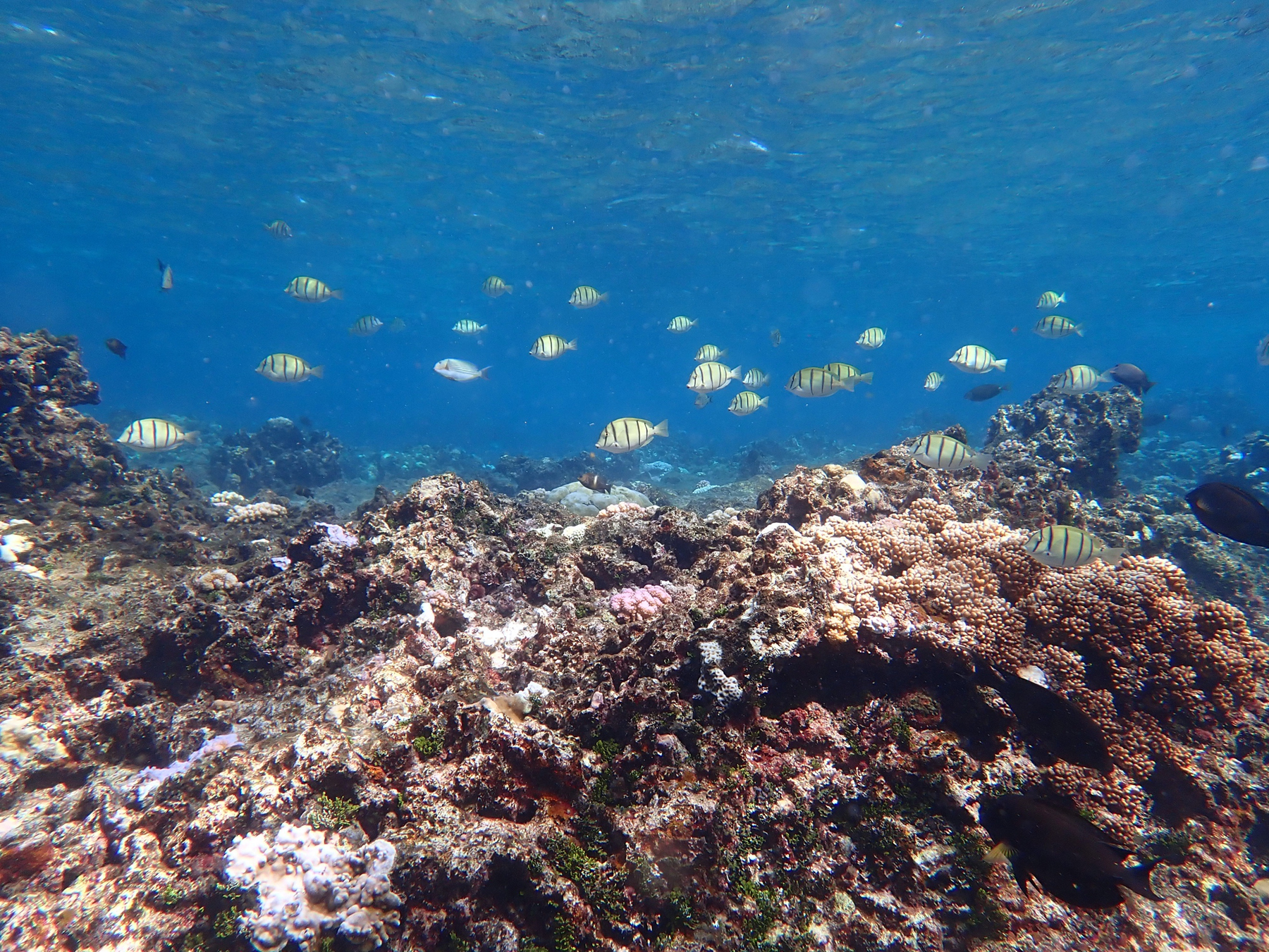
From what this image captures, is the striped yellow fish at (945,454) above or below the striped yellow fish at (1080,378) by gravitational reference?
below

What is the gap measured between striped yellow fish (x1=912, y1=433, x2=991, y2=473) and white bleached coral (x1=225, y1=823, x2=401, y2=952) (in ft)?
18.8

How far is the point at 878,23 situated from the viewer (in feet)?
51.1

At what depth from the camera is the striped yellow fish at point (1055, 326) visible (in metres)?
9.78

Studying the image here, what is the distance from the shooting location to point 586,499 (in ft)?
30.0

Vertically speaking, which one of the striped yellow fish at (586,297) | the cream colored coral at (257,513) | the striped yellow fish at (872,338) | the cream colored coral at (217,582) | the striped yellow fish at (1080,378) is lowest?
the cream colored coral at (217,582)

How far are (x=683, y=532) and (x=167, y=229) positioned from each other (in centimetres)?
4450

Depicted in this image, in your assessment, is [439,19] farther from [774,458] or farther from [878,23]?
[774,458]

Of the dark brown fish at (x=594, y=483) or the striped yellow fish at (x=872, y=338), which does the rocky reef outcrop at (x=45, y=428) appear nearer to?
the dark brown fish at (x=594, y=483)

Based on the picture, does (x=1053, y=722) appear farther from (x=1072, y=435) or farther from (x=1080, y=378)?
(x=1072, y=435)

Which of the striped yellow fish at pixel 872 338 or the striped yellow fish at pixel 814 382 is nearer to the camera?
the striped yellow fish at pixel 814 382

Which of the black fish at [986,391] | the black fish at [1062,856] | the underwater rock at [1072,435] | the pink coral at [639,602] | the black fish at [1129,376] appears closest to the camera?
the black fish at [1062,856]

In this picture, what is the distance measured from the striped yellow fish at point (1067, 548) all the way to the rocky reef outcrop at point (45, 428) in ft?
37.1

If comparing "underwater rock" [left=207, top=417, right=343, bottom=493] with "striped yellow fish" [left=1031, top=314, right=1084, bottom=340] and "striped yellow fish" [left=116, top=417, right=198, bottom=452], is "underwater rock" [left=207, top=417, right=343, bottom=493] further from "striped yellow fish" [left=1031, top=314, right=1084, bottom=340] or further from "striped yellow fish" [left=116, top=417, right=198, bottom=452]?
"striped yellow fish" [left=1031, top=314, right=1084, bottom=340]

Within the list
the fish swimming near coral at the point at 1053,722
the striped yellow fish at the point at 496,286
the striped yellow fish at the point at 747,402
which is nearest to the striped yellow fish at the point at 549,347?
the striped yellow fish at the point at 747,402
